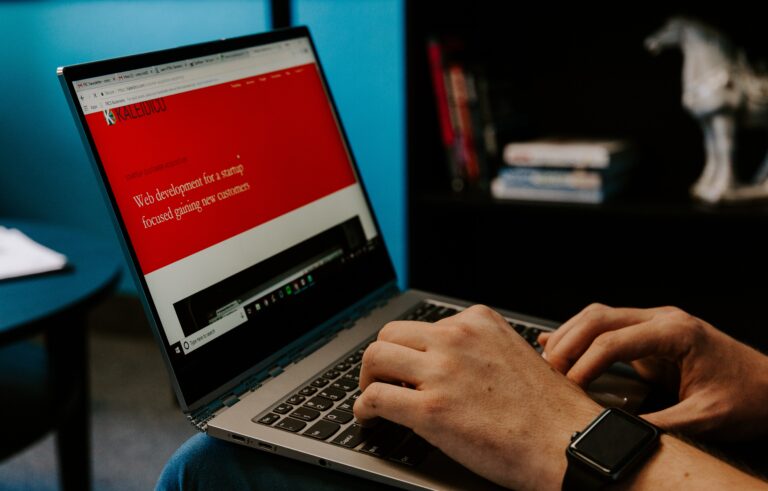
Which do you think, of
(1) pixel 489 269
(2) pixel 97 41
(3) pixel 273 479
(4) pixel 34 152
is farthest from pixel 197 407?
(4) pixel 34 152

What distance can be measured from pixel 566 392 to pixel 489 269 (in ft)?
4.32

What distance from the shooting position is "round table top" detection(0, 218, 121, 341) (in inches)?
47.7

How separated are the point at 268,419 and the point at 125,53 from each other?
213cm

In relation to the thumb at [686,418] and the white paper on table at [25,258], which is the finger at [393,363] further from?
the white paper on table at [25,258]

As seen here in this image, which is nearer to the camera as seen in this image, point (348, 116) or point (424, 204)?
point (424, 204)

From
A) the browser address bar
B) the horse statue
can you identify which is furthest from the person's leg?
the horse statue

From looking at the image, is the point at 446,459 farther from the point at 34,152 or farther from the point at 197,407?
the point at 34,152

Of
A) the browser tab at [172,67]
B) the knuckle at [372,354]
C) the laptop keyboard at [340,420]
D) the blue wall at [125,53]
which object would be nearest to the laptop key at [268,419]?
the laptop keyboard at [340,420]

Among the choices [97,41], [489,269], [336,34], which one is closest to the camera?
[489,269]

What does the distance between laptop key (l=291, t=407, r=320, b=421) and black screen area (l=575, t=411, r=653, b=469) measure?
0.23m

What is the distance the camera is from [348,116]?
2.07 meters

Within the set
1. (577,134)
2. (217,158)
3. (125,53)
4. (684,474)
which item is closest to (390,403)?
(684,474)

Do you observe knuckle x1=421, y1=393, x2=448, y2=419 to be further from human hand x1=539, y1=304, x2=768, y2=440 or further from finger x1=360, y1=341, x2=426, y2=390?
human hand x1=539, y1=304, x2=768, y2=440

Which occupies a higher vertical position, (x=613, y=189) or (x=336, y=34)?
(x=336, y=34)
